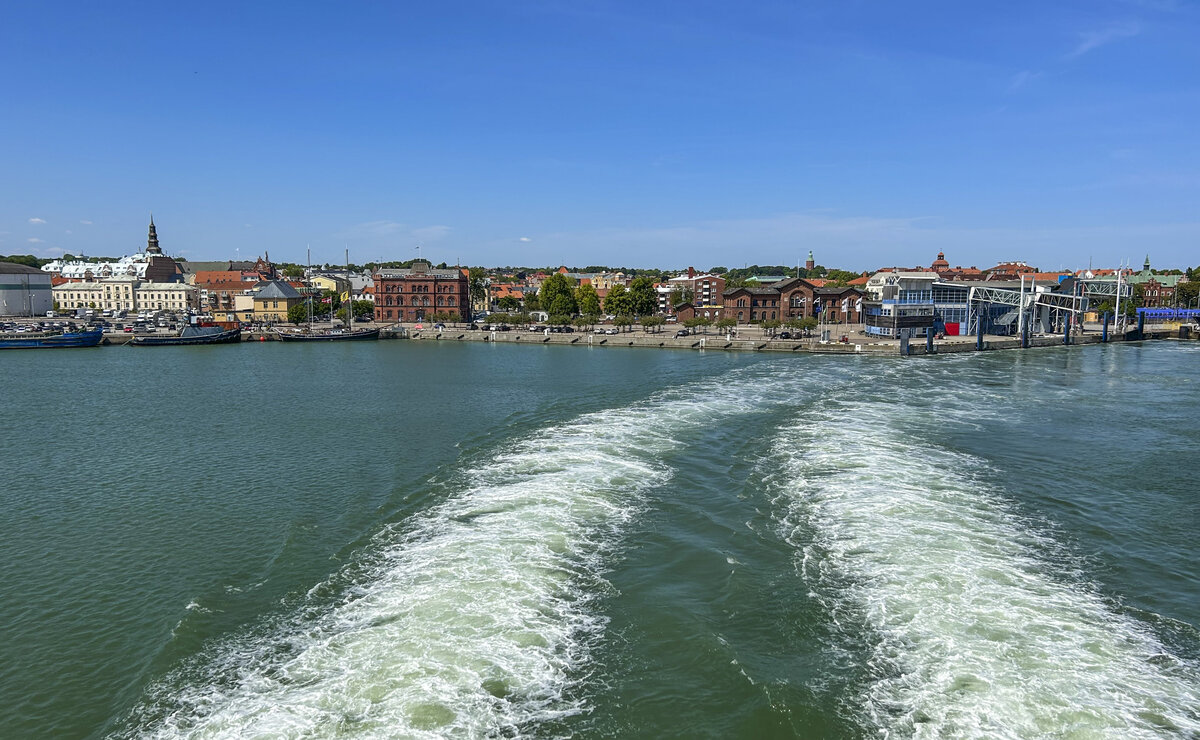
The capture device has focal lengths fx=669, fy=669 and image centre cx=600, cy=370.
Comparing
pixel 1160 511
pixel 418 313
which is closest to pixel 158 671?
pixel 1160 511

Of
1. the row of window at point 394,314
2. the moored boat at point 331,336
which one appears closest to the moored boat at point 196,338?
the moored boat at point 331,336

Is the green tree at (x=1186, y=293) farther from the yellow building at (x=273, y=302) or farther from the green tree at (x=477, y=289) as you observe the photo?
the yellow building at (x=273, y=302)

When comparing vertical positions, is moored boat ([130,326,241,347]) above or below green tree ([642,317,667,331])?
below

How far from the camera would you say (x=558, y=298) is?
8700 centimetres

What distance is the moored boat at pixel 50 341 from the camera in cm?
6438

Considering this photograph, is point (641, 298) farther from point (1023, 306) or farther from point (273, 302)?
point (273, 302)

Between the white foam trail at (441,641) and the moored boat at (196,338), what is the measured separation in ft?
212

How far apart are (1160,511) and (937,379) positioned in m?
26.3

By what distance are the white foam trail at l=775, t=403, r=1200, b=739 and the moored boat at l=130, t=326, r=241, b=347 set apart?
70.2m

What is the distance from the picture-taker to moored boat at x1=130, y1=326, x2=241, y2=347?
68.9 meters

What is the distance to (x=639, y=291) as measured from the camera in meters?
87.8

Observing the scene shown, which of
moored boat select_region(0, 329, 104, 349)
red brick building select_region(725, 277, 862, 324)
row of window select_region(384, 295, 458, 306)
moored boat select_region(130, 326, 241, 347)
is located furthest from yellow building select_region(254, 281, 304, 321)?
red brick building select_region(725, 277, 862, 324)

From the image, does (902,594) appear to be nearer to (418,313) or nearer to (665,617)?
(665,617)

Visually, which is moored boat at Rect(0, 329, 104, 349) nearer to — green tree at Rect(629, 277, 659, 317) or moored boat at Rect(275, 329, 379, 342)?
moored boat at Rect(275, 329, 379, 342)
